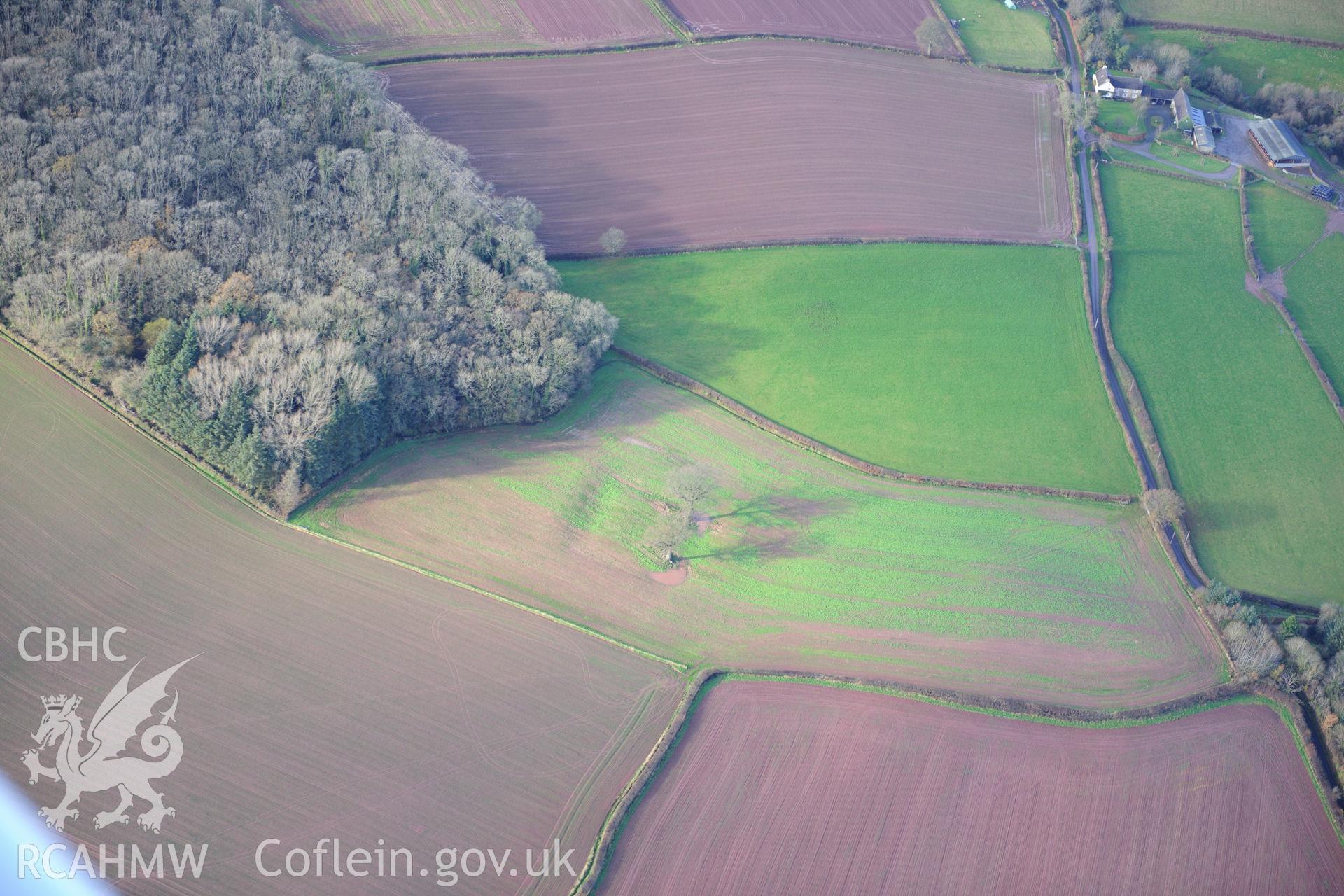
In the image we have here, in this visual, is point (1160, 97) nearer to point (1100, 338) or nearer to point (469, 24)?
point (1100, 338)

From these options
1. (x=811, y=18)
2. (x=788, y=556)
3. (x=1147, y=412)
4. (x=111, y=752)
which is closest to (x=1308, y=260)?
(x=1147, y=412)

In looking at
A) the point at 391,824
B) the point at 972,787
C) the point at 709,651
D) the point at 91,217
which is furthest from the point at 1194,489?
the point at 91,217

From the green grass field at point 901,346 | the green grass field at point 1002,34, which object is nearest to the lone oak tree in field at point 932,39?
the green grass field at point 1002,34

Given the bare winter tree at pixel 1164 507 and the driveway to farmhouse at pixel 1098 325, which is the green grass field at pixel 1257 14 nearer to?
the driveway to farmhouse at pixel 1098 325

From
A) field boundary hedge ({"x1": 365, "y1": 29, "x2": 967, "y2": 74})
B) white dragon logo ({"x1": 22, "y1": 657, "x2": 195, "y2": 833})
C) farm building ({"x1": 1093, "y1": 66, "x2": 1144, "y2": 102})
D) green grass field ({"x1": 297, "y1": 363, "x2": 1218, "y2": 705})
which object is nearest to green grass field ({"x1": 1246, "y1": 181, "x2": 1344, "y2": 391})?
farm building ({"x1": 1093, "y1": 66, "x2": 1144, "y2": 102})

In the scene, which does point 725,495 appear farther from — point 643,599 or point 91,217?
point 91,217
